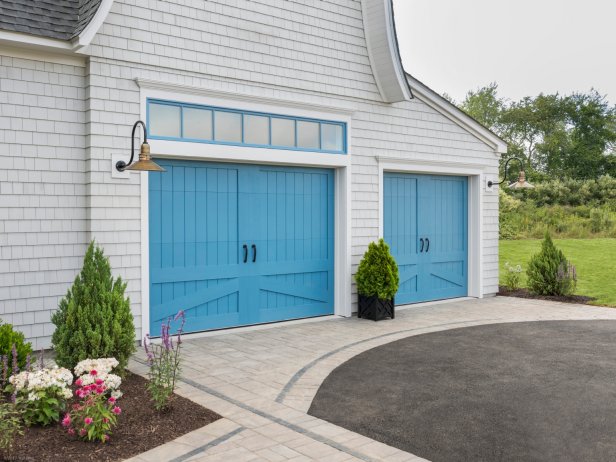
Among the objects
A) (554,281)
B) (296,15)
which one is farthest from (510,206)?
(296,15)

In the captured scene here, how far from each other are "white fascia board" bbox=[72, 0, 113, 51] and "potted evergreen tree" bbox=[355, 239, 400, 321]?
457 cm

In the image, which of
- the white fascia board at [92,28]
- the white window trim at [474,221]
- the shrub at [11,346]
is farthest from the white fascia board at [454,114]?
the shrub at [11,346]

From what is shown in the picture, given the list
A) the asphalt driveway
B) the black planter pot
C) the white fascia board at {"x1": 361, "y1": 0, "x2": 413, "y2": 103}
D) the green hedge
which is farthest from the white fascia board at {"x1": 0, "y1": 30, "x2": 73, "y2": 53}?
the green hedge

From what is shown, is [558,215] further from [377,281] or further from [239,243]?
[239,243]

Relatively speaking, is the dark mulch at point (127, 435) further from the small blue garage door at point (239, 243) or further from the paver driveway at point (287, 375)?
the small blue garage door at point (239, 243)

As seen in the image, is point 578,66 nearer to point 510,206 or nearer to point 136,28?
point 510,206

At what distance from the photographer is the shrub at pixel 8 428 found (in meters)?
3.78

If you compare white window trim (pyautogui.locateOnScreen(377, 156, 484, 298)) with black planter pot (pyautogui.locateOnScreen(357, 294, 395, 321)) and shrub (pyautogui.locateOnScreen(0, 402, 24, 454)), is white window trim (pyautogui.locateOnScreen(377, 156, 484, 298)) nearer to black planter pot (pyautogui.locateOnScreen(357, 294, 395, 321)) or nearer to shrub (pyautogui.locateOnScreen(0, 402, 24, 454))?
black planter pot (pyautogui.locateOnScreen(357, 294, 395, 321))

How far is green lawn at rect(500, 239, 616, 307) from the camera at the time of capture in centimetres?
1243

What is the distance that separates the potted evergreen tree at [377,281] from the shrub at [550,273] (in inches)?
148

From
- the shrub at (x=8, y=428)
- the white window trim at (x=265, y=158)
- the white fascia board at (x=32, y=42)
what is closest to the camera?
the shrub at (x=8, y=428)

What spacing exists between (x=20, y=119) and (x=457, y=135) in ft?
23.2

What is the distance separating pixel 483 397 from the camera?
16.6ft

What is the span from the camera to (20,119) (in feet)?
20.5
